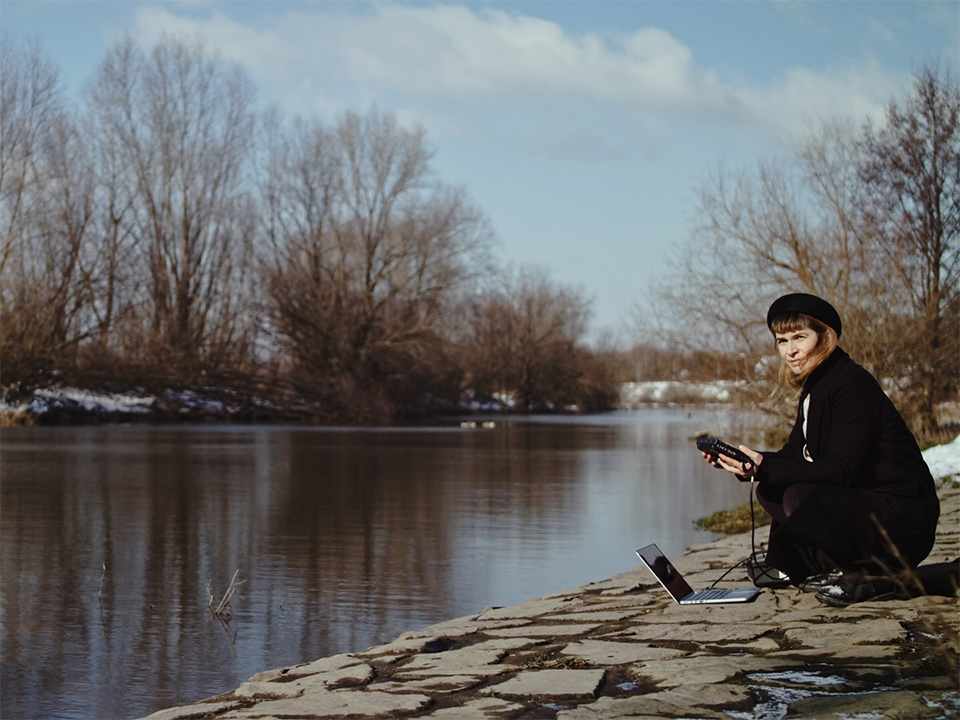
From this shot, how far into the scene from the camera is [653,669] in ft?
13.3


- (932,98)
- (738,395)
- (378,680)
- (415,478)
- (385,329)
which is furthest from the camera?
(385,329)

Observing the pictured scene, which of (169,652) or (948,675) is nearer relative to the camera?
(948,675)

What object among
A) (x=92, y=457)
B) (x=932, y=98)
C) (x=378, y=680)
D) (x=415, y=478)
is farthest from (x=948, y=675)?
(x=932, y=98)

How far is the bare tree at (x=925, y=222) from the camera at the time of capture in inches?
754

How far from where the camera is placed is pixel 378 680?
14.1 ft

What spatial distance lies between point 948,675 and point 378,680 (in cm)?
212

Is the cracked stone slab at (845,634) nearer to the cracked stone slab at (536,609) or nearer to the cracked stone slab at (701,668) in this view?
the cracked stone slab at (701,668)

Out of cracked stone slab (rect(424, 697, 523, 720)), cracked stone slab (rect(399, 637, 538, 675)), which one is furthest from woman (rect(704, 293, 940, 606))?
cracked stone slab (rect(424, 697, 523, 720))

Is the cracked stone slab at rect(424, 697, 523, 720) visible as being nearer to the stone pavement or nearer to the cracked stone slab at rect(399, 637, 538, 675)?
the stone pavement

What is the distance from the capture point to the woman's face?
4.84 m

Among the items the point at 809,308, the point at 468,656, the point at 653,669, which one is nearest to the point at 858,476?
the point at 809,308

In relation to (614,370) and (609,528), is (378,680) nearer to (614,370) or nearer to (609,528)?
(609,528)

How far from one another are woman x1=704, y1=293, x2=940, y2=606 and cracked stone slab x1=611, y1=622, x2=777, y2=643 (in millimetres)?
497

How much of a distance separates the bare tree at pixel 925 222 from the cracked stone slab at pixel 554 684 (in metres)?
15.7
